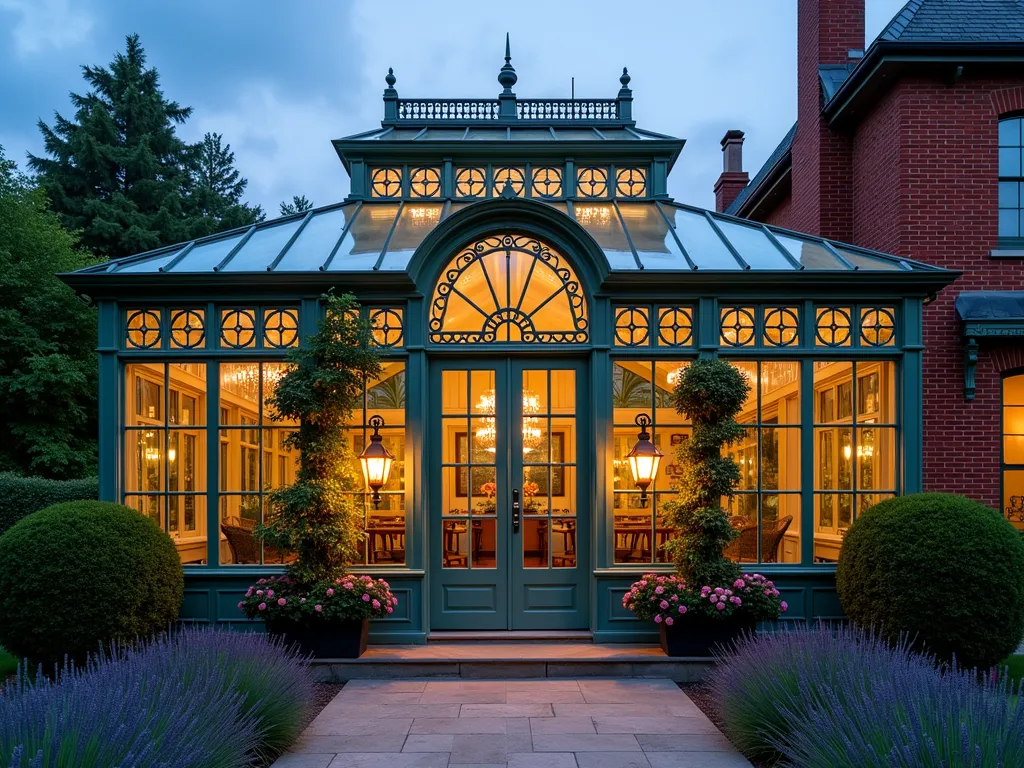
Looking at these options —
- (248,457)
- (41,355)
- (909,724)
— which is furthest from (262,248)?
(41,355)

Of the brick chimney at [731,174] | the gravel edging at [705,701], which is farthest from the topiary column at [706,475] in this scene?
the brick chimney at [731,174]

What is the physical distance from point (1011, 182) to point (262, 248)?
8.93 metres

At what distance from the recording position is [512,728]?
6266mm

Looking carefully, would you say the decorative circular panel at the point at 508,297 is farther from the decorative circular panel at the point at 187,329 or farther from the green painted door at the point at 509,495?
the decorative circular panel at the point at 187,329

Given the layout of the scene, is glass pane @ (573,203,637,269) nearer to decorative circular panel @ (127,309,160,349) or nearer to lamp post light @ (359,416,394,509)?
lamp post light @ (359,416,394,509)

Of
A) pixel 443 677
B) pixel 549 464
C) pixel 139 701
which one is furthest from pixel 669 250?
pixel 139 701

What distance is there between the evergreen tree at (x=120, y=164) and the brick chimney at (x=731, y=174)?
1670cm

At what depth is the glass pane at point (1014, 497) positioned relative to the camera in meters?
10.2

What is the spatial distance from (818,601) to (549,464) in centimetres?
302

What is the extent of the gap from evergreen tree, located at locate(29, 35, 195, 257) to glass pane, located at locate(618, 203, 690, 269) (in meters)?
20.3

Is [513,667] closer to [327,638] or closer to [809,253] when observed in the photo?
[327,638]

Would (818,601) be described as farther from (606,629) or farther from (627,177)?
(627,177)

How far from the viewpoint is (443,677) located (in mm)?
7828

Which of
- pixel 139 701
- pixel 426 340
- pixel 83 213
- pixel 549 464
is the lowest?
pixel 139 701
